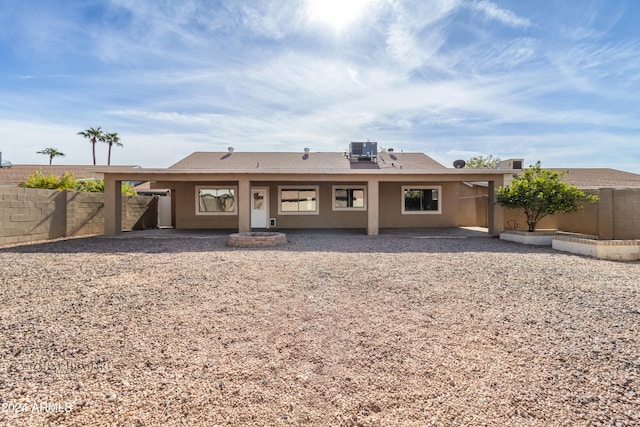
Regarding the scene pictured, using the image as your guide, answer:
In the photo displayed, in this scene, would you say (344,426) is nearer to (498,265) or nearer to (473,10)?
(498,265)

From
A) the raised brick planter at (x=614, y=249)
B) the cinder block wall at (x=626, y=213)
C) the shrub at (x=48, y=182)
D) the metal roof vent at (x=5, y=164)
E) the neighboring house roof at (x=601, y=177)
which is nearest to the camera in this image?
the raised brick planter at (x=614, y=249)

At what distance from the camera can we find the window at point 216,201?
1465cm

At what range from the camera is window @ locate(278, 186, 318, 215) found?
14820 millimetres

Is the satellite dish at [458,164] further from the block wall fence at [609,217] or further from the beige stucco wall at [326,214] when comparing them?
the block wall fence at [609,217]

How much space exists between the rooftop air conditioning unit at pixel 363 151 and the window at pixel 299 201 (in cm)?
305

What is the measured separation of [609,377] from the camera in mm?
2391

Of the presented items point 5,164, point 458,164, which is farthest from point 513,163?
point 5,164

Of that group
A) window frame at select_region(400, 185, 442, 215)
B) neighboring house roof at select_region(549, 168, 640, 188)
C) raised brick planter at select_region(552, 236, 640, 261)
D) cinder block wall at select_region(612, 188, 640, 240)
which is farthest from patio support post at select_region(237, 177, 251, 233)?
neighboring house roof at select_region(549, 168, 640, 188)

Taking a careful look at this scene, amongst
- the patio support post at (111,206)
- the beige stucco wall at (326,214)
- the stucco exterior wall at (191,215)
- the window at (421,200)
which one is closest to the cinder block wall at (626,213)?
the beige stucco wall at (326,214)

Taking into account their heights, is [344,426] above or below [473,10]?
below

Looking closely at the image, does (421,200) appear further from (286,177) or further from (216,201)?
(216,201)

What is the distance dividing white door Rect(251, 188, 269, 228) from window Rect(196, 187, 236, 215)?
975 mm

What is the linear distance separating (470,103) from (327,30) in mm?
7785

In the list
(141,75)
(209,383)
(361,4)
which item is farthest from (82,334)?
(141,75)
